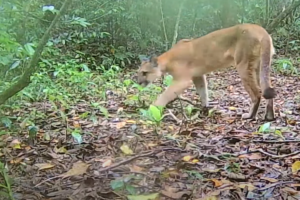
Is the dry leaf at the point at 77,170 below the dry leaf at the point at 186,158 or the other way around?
below

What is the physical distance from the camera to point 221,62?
537 centimetres

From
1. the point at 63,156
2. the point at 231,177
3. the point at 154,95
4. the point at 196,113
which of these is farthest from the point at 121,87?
the point at 231,177

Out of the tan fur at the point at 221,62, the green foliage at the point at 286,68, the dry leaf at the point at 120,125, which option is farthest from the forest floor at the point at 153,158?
the green foliage at the point at 286,68

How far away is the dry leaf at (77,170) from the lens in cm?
256

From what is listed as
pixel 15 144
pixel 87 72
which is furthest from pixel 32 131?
pixel 87 72

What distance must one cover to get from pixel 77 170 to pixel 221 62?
3168 mm

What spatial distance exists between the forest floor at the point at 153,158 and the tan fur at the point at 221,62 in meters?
0.42

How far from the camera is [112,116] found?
4.32m

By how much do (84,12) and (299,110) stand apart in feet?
16.9

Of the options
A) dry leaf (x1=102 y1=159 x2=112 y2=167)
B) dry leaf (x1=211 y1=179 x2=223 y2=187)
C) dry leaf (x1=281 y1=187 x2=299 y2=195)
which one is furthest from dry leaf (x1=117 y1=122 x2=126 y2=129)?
dry leaf (x1=281 y1=187 x2=299 y2=195)

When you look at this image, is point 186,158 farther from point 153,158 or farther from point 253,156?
point 253,156

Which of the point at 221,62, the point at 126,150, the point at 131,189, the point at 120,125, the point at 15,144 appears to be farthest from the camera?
the point at 221,62

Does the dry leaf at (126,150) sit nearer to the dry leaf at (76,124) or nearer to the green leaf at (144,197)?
the green leaf at (144,197)

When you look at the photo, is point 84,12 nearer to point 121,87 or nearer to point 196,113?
point 121,87
